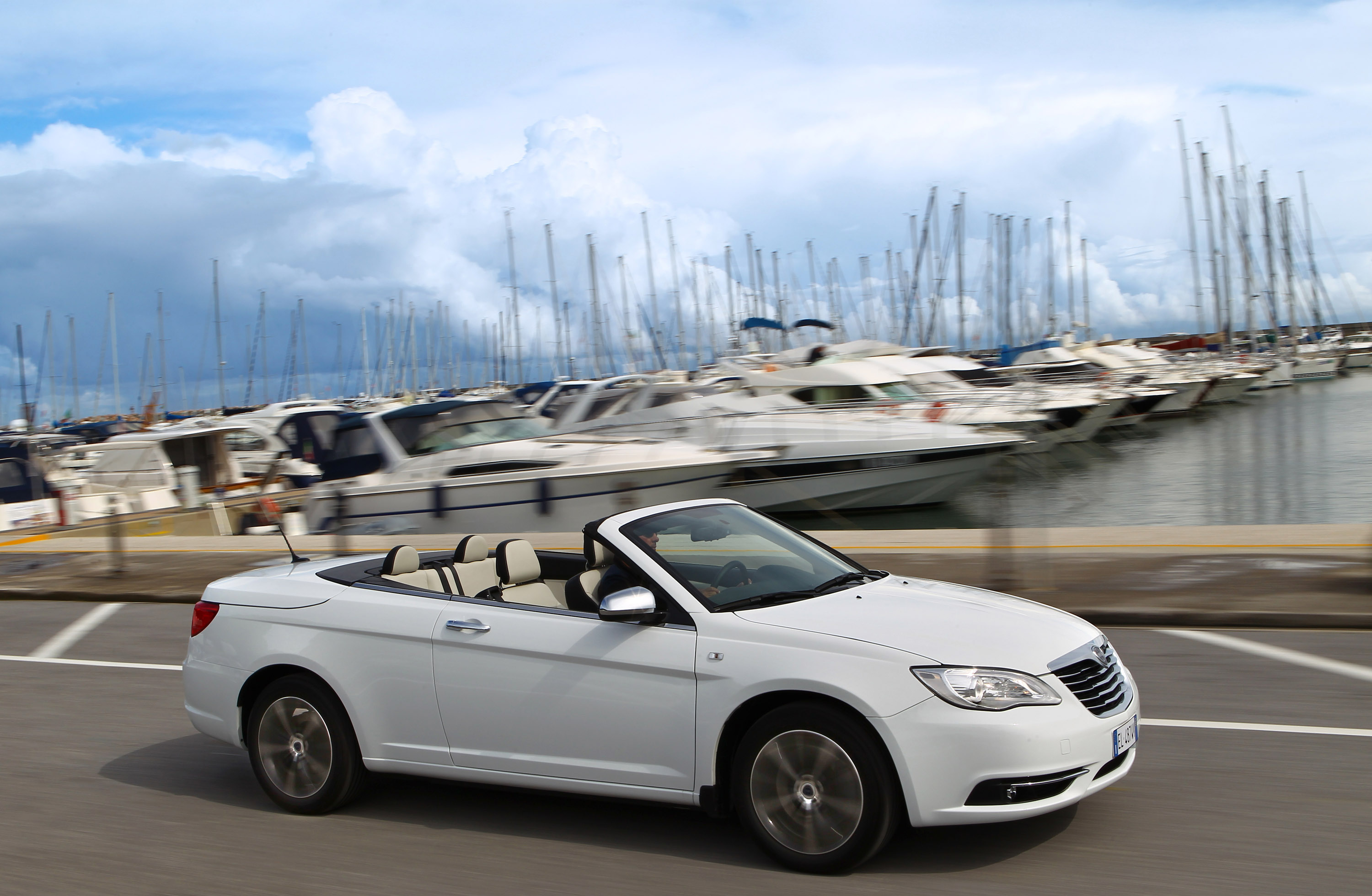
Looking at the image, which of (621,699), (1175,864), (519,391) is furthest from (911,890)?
(519,391)

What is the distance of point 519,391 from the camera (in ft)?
177

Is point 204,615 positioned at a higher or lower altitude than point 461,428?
lower

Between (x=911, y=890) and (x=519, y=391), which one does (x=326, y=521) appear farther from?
(x=519, y=391)

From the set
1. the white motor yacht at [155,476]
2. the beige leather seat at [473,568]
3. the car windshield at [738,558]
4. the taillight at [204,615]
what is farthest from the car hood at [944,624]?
the white motor yacht at [155,476]

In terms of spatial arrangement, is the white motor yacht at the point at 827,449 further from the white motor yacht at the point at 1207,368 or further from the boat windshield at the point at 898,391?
the white motor yacht at the point at 1207,368

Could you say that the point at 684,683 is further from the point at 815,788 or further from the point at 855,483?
the point at 855,483

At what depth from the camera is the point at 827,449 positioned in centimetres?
2080

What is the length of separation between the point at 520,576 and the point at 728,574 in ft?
3.77

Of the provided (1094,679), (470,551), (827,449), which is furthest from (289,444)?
(1094,679)

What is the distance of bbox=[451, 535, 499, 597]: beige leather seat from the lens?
5.83 metres

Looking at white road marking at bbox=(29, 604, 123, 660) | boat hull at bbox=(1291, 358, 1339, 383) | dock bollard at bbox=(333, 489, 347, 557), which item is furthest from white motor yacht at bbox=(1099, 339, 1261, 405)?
white road marking at bbox=(29, 604, 123, 660)

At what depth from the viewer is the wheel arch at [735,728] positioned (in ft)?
14.1

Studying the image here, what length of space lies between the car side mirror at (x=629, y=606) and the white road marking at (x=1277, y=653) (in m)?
4.78

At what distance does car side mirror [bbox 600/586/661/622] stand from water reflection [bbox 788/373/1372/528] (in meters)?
7.02
